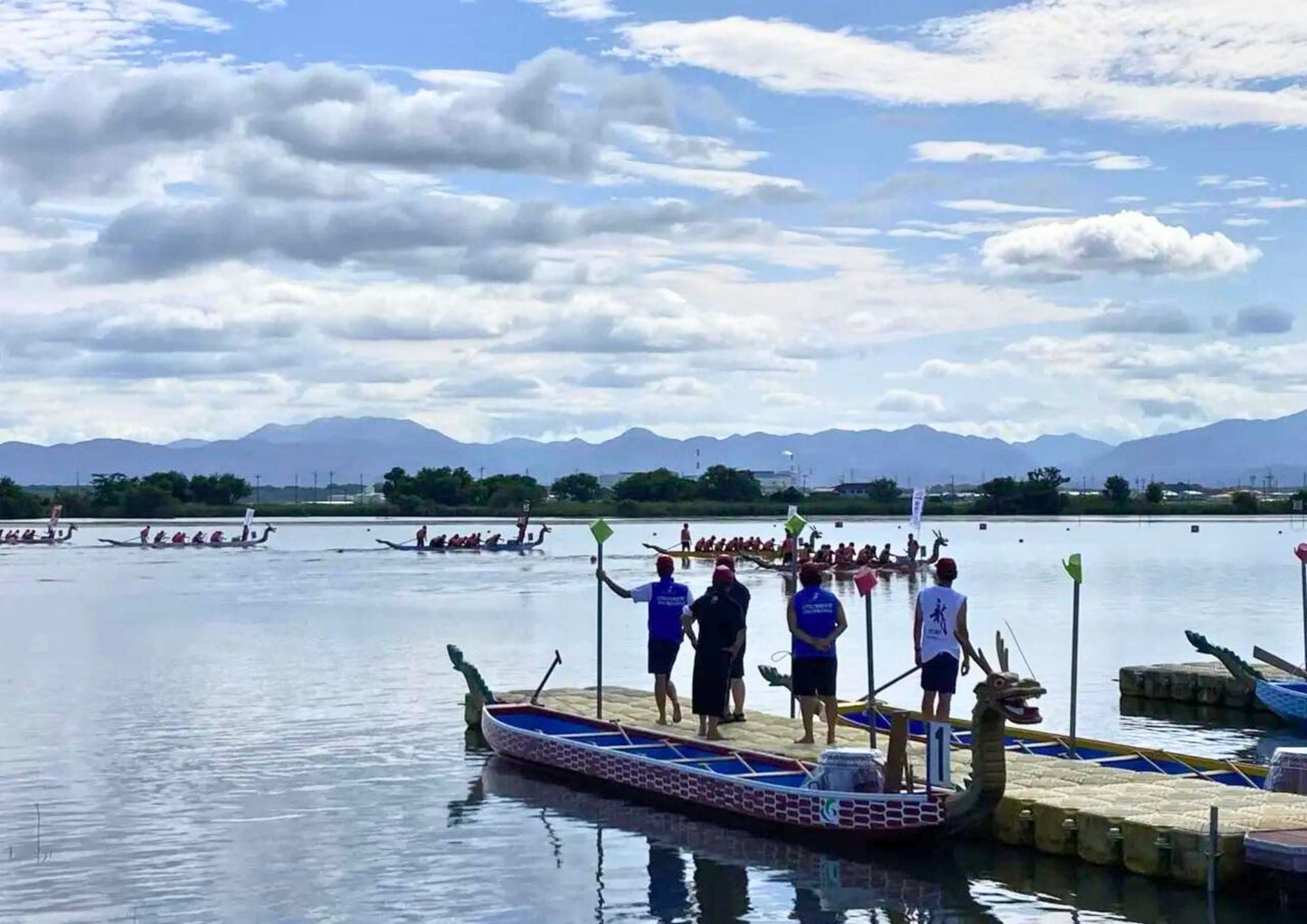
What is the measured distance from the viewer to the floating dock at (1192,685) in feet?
95.9

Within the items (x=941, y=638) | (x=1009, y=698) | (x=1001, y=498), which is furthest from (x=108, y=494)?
(x=1009, y=698)

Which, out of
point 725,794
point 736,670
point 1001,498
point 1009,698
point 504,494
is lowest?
point 725,794

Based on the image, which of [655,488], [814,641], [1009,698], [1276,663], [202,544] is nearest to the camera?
[1009,698]

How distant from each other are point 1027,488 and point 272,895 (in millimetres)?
175212

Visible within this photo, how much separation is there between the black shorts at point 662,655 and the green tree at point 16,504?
492 ft

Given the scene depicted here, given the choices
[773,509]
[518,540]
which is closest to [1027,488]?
[773,509]

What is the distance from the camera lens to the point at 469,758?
23.5m

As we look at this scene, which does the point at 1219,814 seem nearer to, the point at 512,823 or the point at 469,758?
the point at 512,823

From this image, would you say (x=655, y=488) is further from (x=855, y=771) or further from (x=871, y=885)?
(x=871, y=885)

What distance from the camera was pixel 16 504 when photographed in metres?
163

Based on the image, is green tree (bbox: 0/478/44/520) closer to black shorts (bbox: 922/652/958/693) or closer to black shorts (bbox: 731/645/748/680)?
black shorts (bbox: 731/645/748/680)

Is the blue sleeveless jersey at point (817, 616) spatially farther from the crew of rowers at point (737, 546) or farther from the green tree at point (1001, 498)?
the green tree at point (1001, 498)

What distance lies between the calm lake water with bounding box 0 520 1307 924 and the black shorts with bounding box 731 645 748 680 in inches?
97.0

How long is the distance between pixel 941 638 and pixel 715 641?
3.14m
